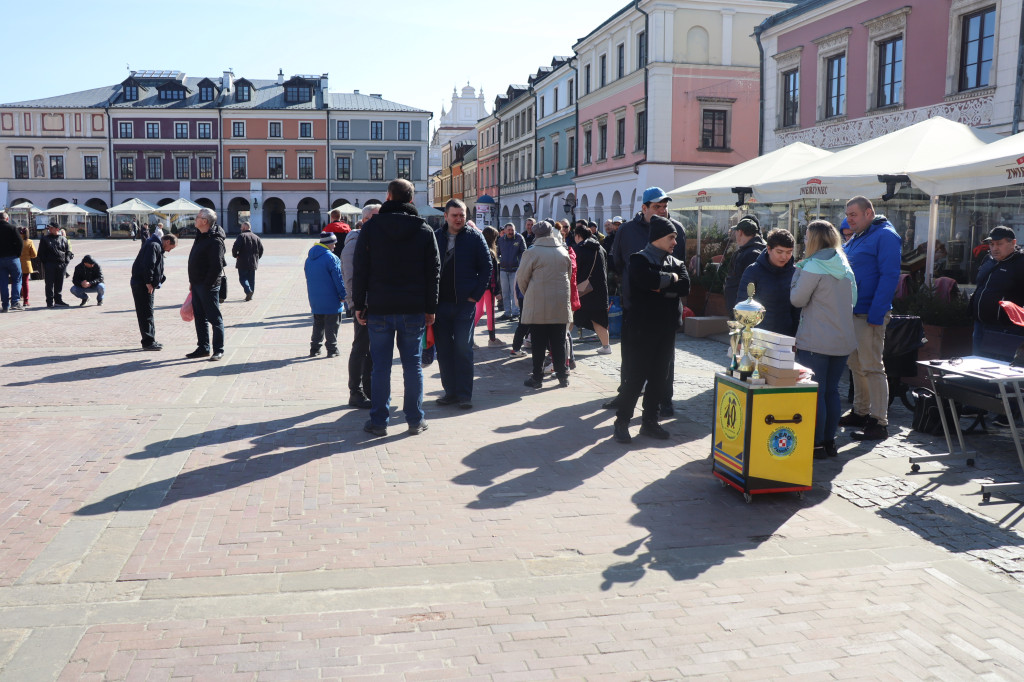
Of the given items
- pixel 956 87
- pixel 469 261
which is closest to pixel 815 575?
pixel 469 261

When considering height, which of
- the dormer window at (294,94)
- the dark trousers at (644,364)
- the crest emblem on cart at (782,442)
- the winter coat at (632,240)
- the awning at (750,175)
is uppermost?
the dormer window at (294,94)

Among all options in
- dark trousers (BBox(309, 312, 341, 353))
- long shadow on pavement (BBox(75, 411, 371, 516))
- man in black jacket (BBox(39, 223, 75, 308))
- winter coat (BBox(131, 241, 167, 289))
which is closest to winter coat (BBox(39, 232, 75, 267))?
man in black jacket (BBox(39, 223, 75, 308))

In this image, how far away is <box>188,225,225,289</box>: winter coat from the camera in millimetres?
10148

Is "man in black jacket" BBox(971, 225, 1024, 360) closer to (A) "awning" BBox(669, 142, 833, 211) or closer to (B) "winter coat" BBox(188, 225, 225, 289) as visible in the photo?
(A) "awning" BBox(669, 142, 833, 211)

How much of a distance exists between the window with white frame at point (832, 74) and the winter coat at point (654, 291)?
54.8ft

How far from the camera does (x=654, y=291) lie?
21.1 feet

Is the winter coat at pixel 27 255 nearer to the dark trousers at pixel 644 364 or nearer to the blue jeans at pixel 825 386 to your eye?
the dark trousers at pixel 644 364

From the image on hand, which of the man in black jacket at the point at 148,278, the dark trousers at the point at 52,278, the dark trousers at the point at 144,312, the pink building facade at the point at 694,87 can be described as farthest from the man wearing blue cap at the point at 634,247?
the pink building facade at the point at 694,87

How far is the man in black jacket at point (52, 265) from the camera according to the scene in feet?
55.3

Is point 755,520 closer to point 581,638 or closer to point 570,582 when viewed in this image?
point 570,582

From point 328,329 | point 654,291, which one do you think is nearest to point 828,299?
point 654,291

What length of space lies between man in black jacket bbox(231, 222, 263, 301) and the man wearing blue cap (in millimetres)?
11091

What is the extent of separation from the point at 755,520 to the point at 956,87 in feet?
50.5

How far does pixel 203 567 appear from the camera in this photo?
14.0 ft
